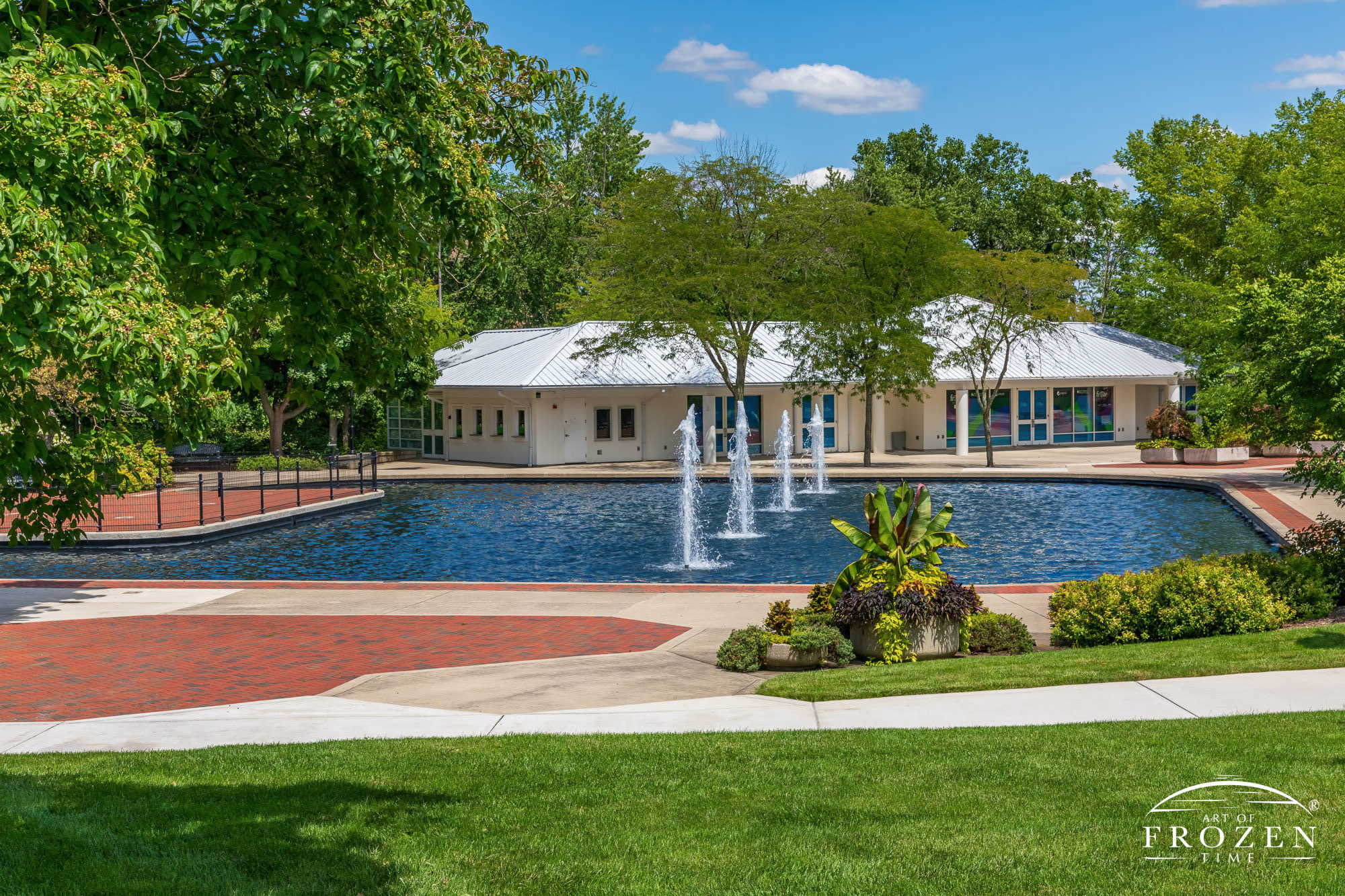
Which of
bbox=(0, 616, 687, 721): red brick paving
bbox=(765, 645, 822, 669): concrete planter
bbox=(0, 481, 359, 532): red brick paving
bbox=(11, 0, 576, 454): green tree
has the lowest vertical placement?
bbox=(0, 616, 687, 721): red brick paving

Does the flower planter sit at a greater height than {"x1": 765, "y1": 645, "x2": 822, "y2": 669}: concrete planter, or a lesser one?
greater

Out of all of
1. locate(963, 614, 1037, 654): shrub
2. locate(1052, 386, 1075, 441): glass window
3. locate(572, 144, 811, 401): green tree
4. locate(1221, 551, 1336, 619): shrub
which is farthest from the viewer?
locate(1052, 386, 1075, 441): glass window

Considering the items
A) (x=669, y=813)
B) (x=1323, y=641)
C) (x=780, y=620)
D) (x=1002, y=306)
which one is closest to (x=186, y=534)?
(x=780, y=620)

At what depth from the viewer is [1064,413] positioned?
1975 inches

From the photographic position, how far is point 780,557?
21625 millimetres

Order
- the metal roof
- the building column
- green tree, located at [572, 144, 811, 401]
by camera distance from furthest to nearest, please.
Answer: the building column, the metal roof, green tree, located at [572, 144, 811, 401]

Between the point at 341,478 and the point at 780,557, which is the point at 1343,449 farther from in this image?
the point at 341,478

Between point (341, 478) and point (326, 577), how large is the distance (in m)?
18.9

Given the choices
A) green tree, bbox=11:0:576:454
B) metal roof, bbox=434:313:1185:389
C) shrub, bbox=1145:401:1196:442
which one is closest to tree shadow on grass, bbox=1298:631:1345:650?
green tree, bbox=11:0:576:454

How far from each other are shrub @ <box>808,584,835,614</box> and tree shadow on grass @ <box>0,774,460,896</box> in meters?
6.92

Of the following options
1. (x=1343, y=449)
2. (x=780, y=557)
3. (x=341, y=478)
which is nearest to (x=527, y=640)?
(x=780, y=557)

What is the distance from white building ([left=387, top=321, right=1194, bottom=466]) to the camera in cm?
4325

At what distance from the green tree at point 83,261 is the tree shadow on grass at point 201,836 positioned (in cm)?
193

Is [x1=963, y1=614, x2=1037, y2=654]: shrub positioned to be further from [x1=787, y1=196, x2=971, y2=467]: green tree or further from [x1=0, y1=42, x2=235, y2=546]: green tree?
[x1=787, y1=196, x2=971, y2=467]: green tree
